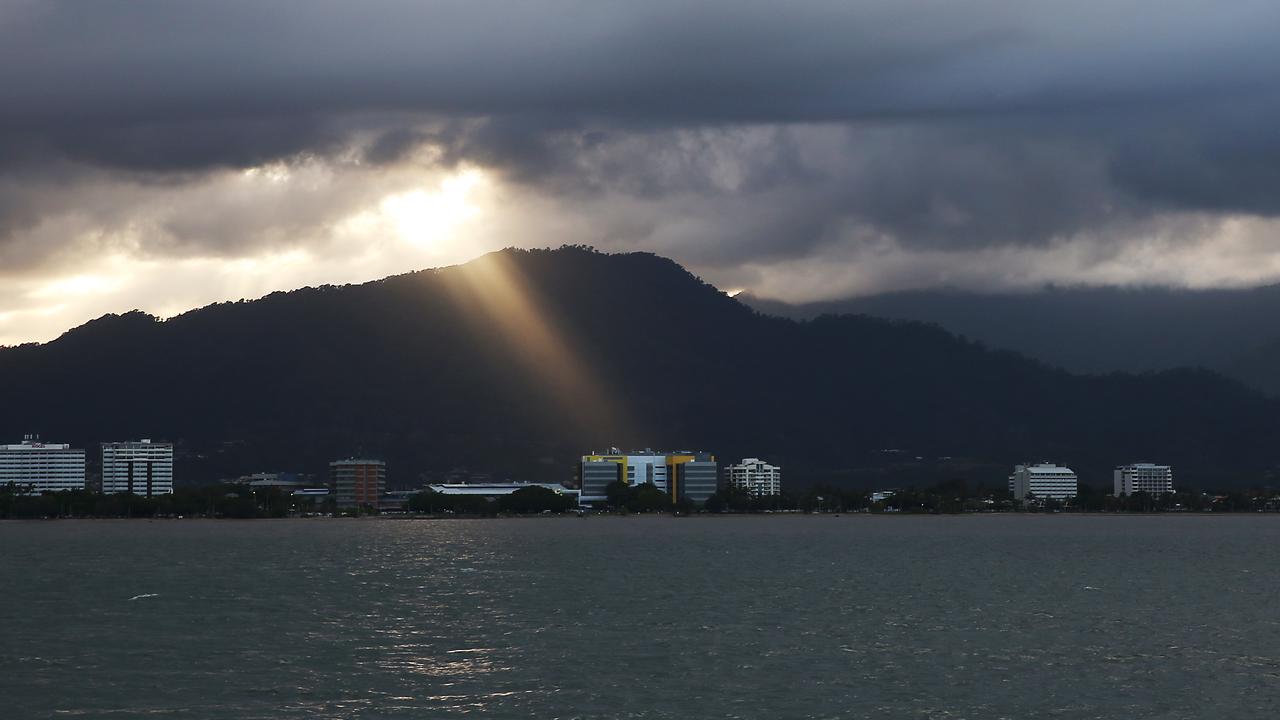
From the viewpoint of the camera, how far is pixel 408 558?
18238 centimetres

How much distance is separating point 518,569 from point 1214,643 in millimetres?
79633

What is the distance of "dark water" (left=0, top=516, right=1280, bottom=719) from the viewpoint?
69.0m

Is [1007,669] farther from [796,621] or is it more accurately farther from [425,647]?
[425,647]

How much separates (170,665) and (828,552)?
408 feet

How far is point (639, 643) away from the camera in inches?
3509

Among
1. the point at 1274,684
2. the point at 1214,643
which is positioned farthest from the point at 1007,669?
the point at 1214,643

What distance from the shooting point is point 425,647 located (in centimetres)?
8762

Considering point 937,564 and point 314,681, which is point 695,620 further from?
point 937,564

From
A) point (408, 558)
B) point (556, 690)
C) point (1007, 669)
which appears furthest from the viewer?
point (408, 558)

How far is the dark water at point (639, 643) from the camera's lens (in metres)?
69.0

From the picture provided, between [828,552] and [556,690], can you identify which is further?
[828,552]

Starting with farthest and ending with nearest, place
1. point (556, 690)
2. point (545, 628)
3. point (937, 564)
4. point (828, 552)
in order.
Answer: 1. point (828, 552)
2. point (937, 564)
3. point (545, 628)
4. point (556, 690)

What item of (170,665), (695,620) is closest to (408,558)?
(695,620)

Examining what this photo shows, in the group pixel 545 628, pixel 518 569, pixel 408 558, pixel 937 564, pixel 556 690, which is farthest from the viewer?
pixel 408 558
